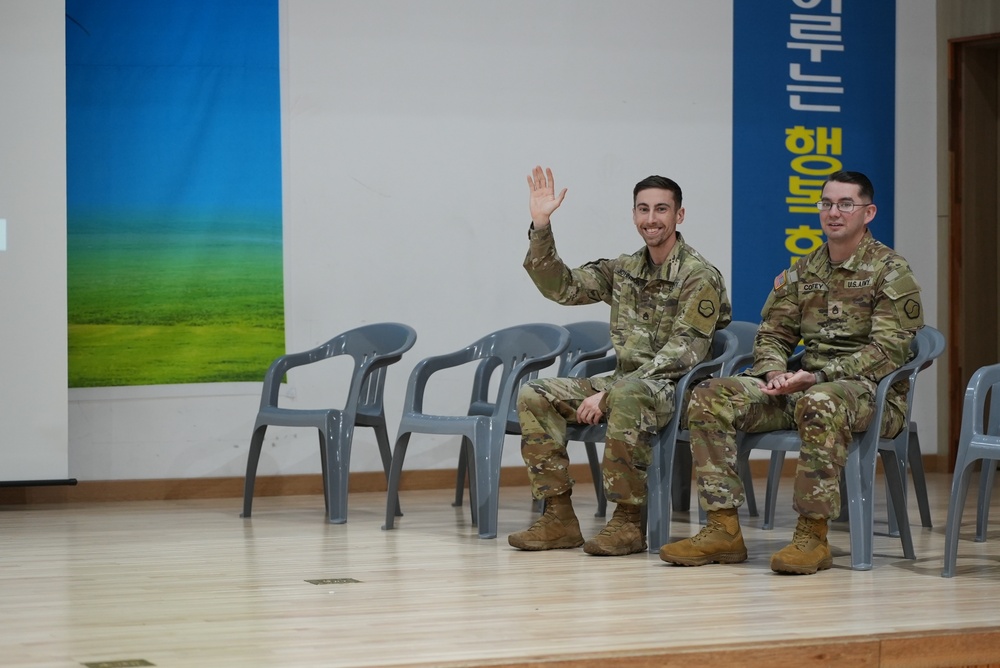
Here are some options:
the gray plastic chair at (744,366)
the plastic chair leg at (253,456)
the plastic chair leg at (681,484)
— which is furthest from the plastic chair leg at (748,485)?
the plastic chair leg at (253,456)

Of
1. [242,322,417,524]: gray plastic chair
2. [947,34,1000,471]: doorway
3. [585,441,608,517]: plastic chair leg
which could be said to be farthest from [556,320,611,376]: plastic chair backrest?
[947,34,1000,471]: doorway

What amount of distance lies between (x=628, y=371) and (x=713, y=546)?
79 cm

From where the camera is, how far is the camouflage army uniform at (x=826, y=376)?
4.02 meters

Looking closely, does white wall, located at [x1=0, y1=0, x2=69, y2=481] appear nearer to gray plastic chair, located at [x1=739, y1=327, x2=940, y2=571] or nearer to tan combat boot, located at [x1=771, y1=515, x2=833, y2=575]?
gray plastic chair, located at [x1=739, y1=327, x2=940, y2=571]

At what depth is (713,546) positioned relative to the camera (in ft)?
13.7

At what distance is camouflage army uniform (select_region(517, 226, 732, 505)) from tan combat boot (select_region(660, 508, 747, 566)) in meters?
0.28

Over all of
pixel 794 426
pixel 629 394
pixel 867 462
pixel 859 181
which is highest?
pixel 859 181

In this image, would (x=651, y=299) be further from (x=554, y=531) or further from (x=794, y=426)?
(x=554, y=531)

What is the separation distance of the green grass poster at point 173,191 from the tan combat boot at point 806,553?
308cm

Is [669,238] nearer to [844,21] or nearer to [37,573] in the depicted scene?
[37,573]

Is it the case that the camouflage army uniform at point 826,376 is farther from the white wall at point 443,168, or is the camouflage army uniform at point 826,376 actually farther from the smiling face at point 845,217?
the white wall at point 443,168

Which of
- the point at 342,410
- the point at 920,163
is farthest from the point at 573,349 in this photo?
the point at 920,163

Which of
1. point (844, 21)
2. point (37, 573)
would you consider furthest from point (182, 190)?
point (844, 21)

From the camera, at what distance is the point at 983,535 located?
4.82 metres
